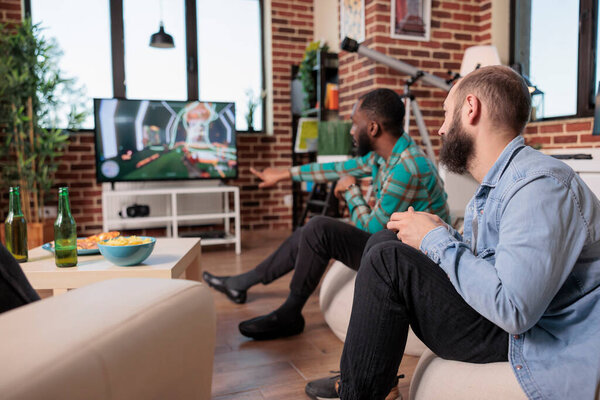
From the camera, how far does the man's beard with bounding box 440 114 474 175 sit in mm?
1098

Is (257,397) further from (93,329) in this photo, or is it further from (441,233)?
(93,329)

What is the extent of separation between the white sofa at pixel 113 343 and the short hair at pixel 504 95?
72 centimetres

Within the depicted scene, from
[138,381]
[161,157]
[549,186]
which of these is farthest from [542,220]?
[161,157]

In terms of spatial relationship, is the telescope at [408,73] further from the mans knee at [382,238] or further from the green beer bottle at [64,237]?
the green beer bottle at [64,237]

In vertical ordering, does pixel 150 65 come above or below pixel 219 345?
above

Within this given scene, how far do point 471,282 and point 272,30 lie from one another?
4390 mm

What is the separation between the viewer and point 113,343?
0.52 metres

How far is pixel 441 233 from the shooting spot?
1.00 metres

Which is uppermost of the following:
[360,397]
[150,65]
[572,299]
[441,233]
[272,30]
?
[272,30]

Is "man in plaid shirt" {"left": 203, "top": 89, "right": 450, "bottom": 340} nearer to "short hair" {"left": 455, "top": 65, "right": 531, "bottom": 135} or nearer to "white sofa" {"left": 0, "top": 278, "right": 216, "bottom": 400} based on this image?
"short hair" {"left": 455, "top": 65, "right": 531, "bottom": 135}

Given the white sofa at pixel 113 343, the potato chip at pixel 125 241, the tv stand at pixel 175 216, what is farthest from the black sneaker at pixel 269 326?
the tv stand at pixel 175 216

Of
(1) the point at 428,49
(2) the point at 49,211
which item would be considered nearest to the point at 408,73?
(1) the point at 428,49

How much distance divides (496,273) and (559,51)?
2932mm

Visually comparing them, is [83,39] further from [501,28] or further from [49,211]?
[501,28]
